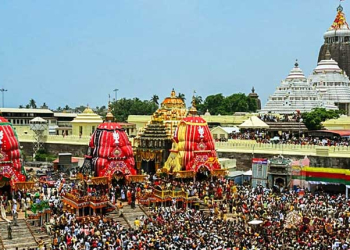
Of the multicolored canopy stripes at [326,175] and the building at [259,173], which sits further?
the building at [259,173]

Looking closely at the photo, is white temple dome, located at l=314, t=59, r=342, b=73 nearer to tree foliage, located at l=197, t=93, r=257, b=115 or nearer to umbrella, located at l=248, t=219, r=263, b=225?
tree foliage, located at l=197, t=93, r=257, b=115

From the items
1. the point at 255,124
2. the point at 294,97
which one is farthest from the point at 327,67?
the point at 255,124

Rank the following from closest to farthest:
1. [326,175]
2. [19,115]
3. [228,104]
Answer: [326,175] → [19,115] → [228,104]

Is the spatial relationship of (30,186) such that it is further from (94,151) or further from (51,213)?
(94,151)

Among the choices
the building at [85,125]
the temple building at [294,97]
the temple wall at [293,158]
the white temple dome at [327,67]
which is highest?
the white temple dome at [327,67]

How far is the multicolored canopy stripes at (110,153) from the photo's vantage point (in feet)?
87.0

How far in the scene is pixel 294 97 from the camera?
5078 cm

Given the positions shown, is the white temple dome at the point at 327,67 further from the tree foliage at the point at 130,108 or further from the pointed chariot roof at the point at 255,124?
the tree foliage at the point at 130,108

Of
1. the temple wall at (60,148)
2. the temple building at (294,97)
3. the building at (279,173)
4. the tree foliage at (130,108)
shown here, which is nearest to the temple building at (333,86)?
the temple building at (294,97)

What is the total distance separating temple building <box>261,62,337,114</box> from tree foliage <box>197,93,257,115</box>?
57.4 feet

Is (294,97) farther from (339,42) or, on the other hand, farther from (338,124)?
(339,42)

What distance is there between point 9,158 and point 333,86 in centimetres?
4437

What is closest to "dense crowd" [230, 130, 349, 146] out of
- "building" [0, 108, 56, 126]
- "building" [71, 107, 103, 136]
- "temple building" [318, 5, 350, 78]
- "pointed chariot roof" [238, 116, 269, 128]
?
"pointed chariot roof" [238, 116, 269, 128]

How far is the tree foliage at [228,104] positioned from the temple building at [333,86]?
465 inches
